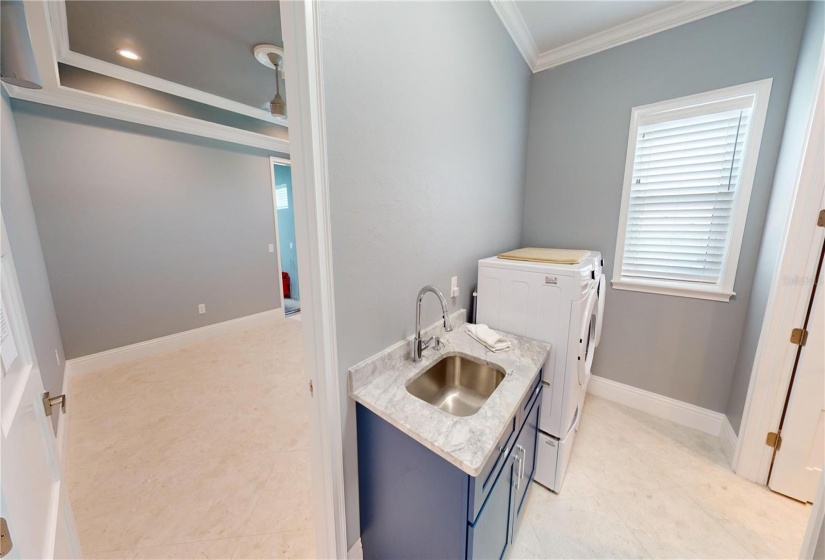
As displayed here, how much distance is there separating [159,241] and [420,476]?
371cm

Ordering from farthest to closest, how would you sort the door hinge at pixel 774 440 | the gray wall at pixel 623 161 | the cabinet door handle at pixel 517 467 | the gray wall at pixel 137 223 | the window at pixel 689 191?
the gray wall at pixel 137 223 < the window at pixel 689 191 < the gray wall at pixel 623 161 < the door hinge at pixel 774 440 < the cabinet door handle at pixel 517 467

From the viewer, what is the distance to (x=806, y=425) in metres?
1.52

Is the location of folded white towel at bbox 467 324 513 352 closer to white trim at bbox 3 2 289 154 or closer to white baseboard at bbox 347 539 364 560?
white baseboard at bbox 347 539 364 560

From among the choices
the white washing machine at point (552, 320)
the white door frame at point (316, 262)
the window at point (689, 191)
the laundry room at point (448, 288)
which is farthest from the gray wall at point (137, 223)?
the window at point (689, 191)

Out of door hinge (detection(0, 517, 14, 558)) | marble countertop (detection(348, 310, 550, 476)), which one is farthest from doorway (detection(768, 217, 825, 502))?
door hinge (detection(0, 517, 14, 558))

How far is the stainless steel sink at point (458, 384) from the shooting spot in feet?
4.43

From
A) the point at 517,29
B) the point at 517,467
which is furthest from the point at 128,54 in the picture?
the point at 517,467

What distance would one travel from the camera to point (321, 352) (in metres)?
0.99

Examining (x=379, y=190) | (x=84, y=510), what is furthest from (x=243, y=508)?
(x=379, y=190)

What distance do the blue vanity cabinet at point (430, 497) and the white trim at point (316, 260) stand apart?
119mm

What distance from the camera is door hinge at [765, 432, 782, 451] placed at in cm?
160

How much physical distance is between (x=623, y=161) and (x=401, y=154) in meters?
1.90

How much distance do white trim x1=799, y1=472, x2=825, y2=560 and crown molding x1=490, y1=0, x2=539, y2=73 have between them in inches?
100

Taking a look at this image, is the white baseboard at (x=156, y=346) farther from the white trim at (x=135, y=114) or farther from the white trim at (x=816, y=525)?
the white trim at (x=816, y=525)
